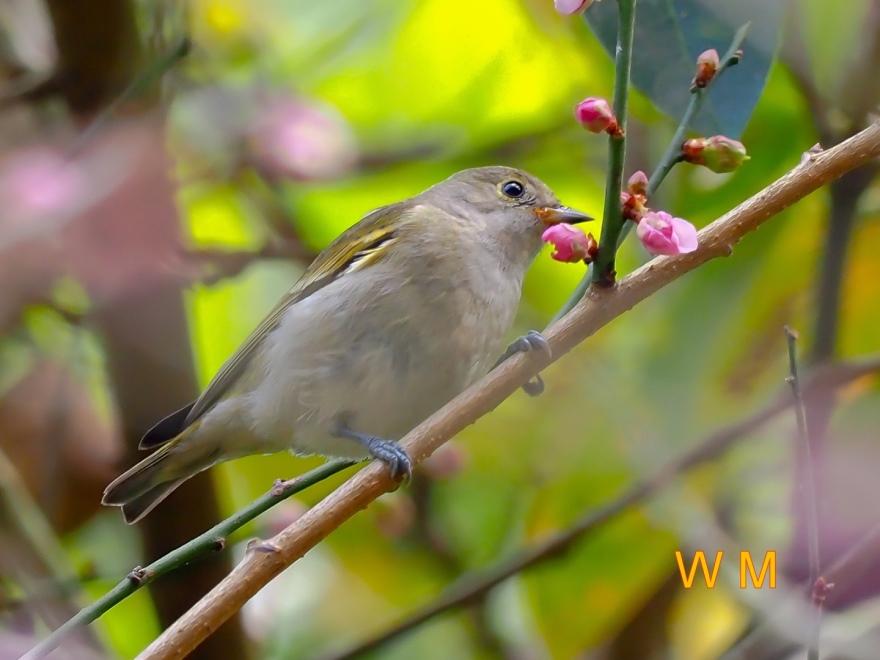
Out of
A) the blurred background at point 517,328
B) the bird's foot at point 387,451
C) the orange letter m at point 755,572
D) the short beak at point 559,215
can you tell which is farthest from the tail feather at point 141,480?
the orange letter m at point 755,572

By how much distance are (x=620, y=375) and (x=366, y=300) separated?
866mm

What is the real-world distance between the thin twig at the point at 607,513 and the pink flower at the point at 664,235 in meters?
1.04

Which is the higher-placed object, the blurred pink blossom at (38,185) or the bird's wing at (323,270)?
the blurred pink blossom at (38,185)

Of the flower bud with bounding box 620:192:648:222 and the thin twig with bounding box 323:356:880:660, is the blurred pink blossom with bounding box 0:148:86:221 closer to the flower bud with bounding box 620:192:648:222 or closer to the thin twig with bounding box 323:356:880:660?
the thin twig with bounding box 323:356:880:660

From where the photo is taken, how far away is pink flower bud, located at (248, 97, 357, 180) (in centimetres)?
304

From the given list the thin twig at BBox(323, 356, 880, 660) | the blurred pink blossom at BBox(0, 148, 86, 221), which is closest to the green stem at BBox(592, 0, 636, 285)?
the thin twig at BBox(323, 356, 880, 660)

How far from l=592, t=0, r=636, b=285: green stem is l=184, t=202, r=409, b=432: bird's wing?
4.13 ft

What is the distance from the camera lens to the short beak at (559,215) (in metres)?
2.79

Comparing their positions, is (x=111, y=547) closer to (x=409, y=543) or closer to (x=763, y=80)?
(x=409, y=543)

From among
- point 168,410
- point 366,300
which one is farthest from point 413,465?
point 168,410

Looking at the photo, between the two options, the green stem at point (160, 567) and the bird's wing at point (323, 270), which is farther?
the bird's wing at point (323, 270)

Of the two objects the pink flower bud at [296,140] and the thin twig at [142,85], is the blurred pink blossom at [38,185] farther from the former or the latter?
the pink flower bud at [296,140]

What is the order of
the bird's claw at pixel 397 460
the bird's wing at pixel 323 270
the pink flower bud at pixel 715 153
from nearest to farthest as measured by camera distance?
the pink flower bud at pixel 715 153 → the bird's claw at pixel 397 460 → the bird's wing at pixel 323 270

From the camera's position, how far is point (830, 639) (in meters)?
2.41
